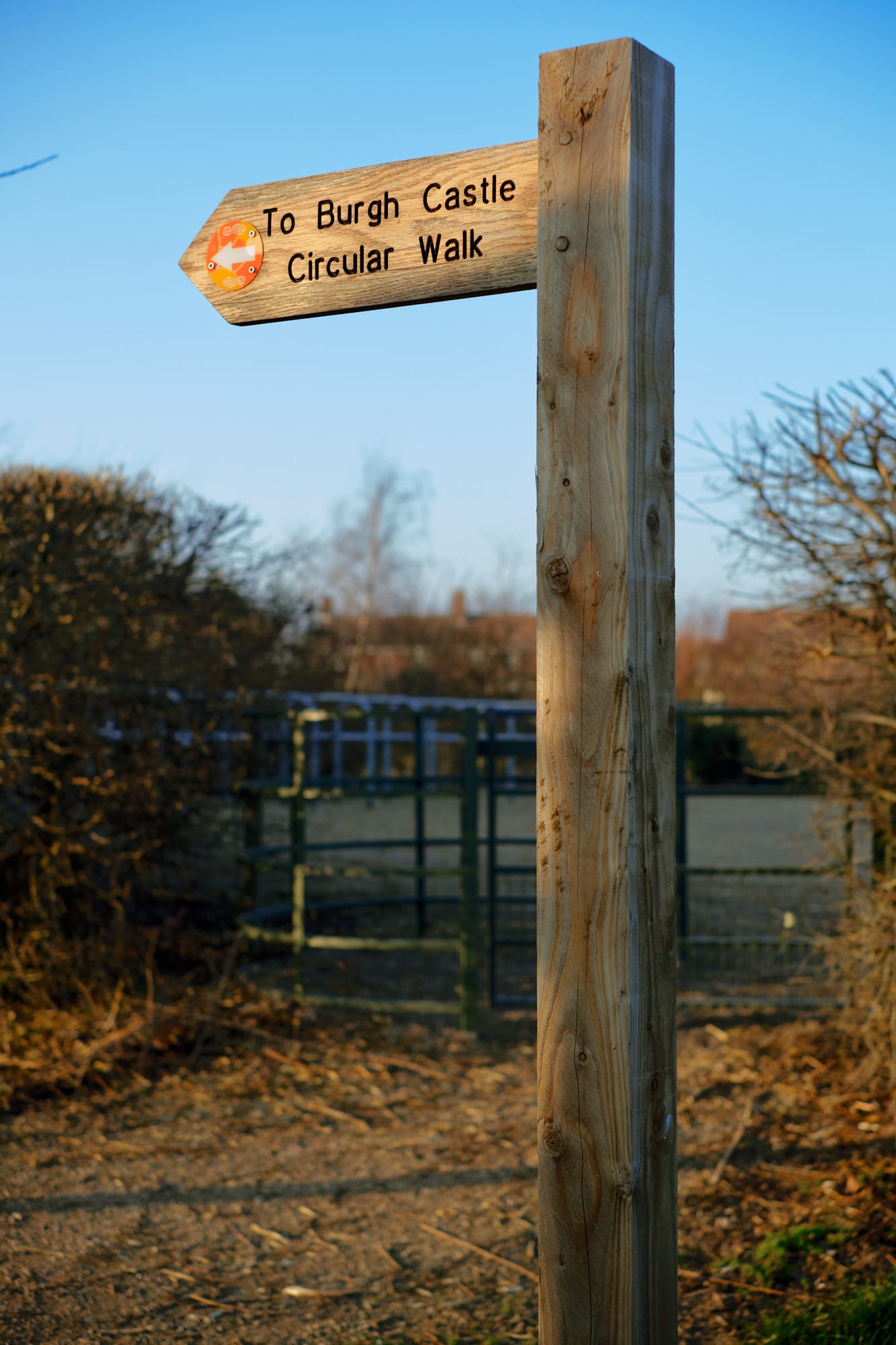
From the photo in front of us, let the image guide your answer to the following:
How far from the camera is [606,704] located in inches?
83.8

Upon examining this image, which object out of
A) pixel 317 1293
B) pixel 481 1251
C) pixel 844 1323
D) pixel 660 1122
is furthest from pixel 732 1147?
pixel 660 1122

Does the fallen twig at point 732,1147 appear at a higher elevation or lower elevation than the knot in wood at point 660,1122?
lower

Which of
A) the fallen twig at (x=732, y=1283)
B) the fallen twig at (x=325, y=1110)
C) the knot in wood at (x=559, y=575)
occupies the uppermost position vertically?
the knot in wood at (x=559, y=575)

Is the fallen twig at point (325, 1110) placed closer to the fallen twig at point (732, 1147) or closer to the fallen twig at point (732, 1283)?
the fallen twig at point (732, 1147)

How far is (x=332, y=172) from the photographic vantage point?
2594mm

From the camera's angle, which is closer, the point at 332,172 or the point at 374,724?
the point at 332,172

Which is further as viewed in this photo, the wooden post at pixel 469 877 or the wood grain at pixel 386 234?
the wooden post at pixel 469 877

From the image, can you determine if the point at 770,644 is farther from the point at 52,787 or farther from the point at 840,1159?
the point at 52,787

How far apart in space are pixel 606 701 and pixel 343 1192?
2818 mm

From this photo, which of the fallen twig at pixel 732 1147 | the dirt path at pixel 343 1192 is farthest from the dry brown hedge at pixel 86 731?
the fallen twig at pixel 732 1147

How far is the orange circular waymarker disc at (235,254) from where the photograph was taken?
8.76 feet

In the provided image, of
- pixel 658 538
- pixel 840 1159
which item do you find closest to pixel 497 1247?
pixel 840 1159

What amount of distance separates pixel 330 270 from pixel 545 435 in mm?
720

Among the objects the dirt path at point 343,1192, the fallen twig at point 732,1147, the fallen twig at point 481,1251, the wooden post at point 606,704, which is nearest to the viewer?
the wooden post at point 606,704
